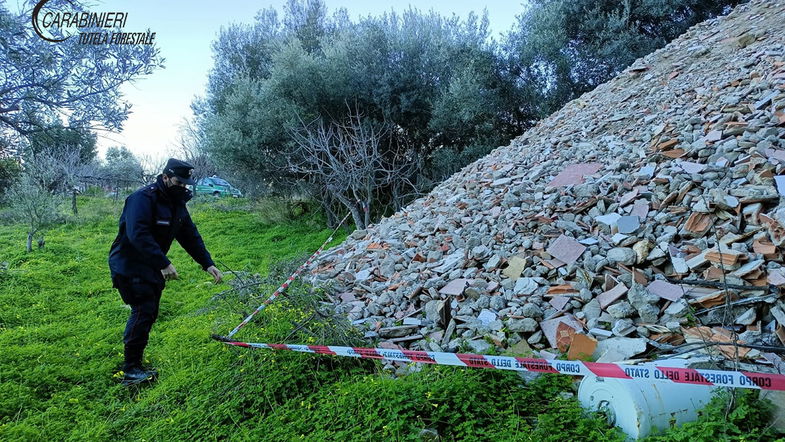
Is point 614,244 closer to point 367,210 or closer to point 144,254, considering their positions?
point 144,254

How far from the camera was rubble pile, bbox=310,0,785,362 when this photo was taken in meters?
2.75

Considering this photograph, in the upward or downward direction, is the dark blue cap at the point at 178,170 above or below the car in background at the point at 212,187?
below

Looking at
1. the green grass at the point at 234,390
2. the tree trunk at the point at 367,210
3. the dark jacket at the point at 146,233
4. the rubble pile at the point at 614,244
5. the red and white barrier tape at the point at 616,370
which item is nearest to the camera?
the red and white barrier tape at the point at 616,370

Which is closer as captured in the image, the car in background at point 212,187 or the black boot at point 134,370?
the black boot at point 134,370

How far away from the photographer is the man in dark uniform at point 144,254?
3211 millimetres

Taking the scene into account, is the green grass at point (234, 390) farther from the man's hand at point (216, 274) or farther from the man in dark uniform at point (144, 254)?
the man's hand at point (216, 274)

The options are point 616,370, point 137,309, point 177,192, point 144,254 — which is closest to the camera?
point 616,370

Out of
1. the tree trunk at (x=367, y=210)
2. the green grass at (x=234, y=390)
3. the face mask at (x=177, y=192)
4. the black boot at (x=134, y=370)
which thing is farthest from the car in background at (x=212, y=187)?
the black boot at (x=134, y=370)

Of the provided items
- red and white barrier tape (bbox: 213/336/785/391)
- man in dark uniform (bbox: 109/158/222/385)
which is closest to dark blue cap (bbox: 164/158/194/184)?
man in dark uniform (bbox: 109/158/222/385)

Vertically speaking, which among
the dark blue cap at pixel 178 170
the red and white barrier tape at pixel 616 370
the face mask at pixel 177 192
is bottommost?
the red and white barrier tape at pixel 616 370

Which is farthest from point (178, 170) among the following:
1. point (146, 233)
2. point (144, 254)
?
point (144, 254)

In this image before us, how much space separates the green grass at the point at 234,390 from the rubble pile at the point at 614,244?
53 cm

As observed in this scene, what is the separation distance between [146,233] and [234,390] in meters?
1.35

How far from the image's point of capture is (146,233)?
126 inches
